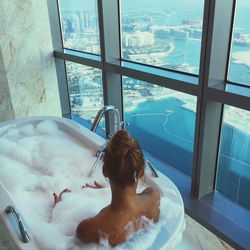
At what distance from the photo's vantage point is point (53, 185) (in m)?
1.96

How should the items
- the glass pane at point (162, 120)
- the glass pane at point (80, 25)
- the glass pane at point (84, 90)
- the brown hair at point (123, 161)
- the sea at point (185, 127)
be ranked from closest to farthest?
the brown hair at point (123, 161), the sea at point (185, 127), the glass pane at point (162, 120), the glass pane at point (80, 25), the glass pane at point (84, 90)

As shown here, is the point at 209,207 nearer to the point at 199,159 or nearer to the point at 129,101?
the point at 199,159

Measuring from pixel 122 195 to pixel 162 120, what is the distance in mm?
1532

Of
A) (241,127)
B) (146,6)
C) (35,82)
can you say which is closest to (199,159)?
(241,127)

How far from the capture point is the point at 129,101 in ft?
9.59

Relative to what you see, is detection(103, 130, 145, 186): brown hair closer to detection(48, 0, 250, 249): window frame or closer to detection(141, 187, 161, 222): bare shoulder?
detection(141, 187, 161, 222): bare shoulder

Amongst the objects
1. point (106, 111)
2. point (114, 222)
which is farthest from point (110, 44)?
point (114, 222)

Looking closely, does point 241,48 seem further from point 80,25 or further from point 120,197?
point 80,25

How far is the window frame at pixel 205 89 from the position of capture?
1.71 metres

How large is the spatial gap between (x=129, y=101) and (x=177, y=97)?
2.25ft

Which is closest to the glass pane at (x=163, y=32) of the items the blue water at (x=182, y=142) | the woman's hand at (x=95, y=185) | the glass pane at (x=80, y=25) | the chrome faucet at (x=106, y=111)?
the blue water at (x=182, y=142)

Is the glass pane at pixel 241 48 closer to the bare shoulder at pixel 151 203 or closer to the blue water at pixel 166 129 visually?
the blue water at pixel 166 129

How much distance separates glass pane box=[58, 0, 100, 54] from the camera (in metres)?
3.02

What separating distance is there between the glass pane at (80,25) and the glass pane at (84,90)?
240 mm
